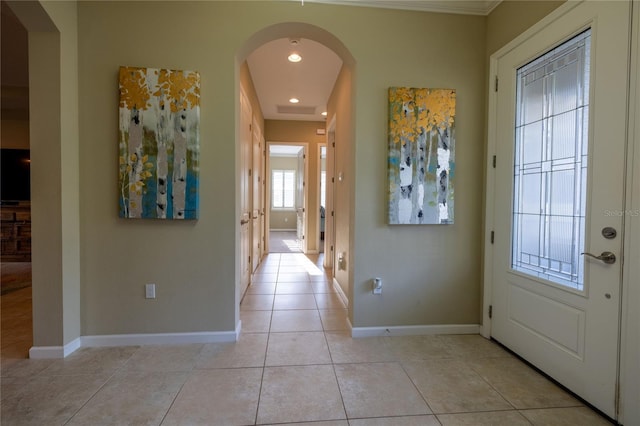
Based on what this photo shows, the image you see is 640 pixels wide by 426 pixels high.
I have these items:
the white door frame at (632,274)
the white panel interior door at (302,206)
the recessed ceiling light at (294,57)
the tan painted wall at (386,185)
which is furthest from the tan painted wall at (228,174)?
the white panel interior door at (302,206)

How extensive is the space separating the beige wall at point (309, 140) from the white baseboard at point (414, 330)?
3.83 meters

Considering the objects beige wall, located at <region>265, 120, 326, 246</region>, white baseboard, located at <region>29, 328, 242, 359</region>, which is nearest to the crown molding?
white baseboard, located at <region>29, 328, 242, 359</region>

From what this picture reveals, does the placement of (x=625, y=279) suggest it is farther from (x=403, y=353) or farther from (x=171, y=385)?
(x=171, y=385)

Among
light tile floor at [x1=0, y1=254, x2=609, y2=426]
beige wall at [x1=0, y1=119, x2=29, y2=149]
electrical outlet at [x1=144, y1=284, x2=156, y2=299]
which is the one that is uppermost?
beige wall at [x1=0, y1=119, x2=29, y2=149]

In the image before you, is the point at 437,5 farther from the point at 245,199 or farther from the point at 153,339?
the point at 153,339

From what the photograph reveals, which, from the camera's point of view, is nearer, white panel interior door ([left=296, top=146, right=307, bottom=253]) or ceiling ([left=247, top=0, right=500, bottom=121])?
ceiling ([left=247, top=0, right=500, bottom=121])

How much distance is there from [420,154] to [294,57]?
188cm

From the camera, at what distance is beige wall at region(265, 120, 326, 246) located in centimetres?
584

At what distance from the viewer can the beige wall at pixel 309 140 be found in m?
5.84

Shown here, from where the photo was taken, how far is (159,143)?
2.23m

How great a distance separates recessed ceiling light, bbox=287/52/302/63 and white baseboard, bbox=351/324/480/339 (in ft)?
9.36

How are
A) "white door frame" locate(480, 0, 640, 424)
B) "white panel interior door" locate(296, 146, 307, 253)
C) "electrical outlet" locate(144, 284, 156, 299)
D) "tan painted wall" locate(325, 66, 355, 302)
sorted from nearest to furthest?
"white door frame" locate(480, 0, 640, 424), "electrical outlet" locate(144, 284, 156, 299), "tan painted wall" locate(325, 66, 355, 302), "white panel interior door" locate(296, 146, 307, 253)

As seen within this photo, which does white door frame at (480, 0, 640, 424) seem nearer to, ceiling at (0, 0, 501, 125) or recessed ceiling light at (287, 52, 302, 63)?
ceiling at (0, 0, 501, 125)

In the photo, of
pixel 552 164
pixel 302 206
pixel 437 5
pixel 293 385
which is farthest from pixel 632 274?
pixel 302 206
